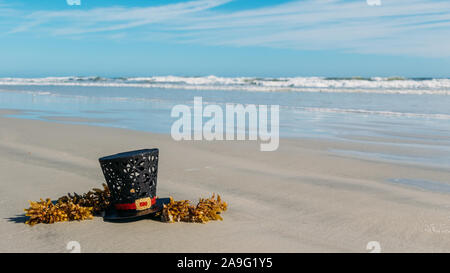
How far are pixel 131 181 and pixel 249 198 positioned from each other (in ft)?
5.43

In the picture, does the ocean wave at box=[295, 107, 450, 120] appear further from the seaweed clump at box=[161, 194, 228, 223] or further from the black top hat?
the black top hat

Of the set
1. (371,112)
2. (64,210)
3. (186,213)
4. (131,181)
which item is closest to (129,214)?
(131,181)

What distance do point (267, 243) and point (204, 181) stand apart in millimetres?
2404

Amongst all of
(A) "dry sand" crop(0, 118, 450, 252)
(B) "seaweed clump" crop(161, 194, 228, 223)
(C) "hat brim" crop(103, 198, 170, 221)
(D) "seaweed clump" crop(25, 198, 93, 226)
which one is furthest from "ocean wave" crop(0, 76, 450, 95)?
(D) "seaweed clump" crop(25, 198, 93, 226)

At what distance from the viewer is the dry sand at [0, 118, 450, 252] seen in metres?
3.65

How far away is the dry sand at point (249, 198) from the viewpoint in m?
3.65

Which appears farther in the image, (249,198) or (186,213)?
(249,198)

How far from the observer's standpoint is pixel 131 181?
12.7 feet

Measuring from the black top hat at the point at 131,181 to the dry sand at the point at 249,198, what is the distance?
14 centimetres

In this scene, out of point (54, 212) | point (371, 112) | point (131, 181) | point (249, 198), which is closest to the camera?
point (131, 181)

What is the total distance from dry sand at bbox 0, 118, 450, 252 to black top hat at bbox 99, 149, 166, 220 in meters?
0.14

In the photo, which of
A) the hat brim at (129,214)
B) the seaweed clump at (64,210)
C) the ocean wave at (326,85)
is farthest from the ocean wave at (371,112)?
the seaweed clump at (64,210)

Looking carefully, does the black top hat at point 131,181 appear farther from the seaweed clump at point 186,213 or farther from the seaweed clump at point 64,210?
the seaweed clump at point 64,210

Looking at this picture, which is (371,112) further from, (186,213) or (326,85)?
(326,85)
